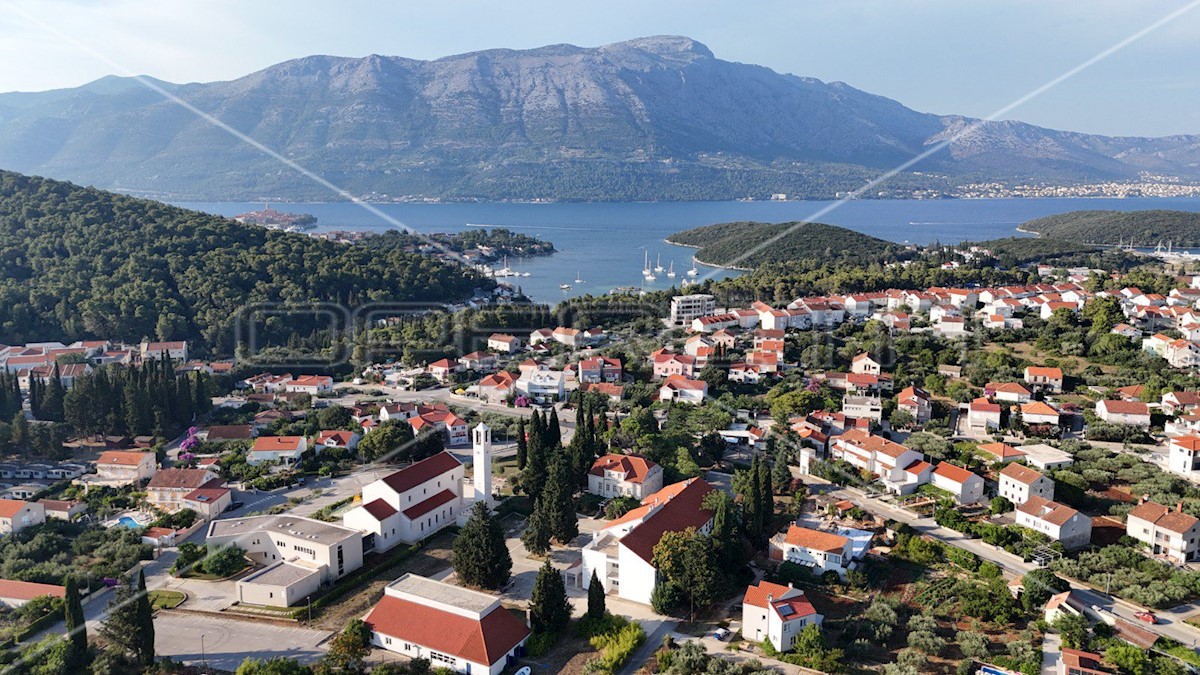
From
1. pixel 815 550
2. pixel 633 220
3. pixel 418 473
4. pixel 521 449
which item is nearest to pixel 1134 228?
pixel 633 220

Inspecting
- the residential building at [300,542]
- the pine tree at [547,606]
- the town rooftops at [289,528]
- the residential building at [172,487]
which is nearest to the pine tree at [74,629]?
the residential building at [300,542]

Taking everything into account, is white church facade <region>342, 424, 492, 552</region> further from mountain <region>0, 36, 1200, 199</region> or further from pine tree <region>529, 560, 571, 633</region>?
mountain <region>0, 36, 1200, 199</region>

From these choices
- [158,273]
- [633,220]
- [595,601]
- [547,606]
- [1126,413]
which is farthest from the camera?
[633,220]

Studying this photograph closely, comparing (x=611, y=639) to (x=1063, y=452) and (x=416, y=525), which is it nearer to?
(x=416, y=525)

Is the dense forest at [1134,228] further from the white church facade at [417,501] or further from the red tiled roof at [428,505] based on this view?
the red tiled roof at [428,505]

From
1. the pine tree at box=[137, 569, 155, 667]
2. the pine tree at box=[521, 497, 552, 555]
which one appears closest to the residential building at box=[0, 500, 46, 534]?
the pine tree at box=[137, 569, 155, 667]

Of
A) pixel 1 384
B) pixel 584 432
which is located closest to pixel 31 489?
pixel 1 384

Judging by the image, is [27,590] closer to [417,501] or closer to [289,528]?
[289,528]
